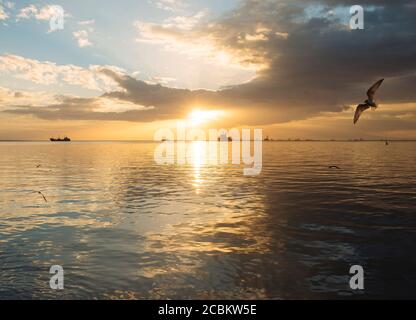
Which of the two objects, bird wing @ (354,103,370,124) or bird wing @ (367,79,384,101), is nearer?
bird wing @ (367,79,384,101)

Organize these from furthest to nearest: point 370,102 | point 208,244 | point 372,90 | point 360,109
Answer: point 360,109 → point 370,102 → point 372,90 → point 208,244

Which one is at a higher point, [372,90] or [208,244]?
[372,90]

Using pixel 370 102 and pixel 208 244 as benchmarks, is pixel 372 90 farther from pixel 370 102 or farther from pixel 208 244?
pixel 208 244

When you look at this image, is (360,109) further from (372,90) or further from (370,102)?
(372,90)

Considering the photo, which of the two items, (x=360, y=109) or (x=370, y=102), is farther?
(x=360, y=109)

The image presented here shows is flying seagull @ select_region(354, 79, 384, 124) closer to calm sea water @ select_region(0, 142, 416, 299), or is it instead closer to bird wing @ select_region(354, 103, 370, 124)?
bird wing @ select_region(354, 103, 370, 124)

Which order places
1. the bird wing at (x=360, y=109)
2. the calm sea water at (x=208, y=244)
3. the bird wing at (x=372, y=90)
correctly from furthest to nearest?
the bird wing at (x=360, y=109) → the bird wing at (x=372, y=90) → the calm sea water at (x=208, y=244)

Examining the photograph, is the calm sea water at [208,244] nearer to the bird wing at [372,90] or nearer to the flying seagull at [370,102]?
the flying seagull at [370,102]

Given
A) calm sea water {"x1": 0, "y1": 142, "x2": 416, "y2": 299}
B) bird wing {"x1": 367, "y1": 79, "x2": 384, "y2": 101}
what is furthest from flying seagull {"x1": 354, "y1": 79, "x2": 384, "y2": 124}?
calm sea water {"x1": 0, "y1": 142, "x2": 416, "y2": 299}

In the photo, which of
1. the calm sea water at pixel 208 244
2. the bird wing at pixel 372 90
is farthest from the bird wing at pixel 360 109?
the calm sea water at pixel 208 244

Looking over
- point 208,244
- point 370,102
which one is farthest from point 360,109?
point 208,244

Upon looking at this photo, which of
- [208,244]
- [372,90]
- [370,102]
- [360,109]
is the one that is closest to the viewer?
[208,244]

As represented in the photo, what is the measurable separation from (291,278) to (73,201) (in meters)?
21.0

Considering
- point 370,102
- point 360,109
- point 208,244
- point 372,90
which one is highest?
point 372,90
